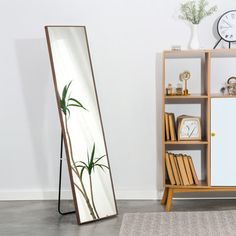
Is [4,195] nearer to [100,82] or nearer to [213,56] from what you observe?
[100,82]

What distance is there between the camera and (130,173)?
4910 millimetres

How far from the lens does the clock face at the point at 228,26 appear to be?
15.3ft

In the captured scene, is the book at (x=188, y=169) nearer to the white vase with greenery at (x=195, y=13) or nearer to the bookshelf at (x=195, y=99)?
the bookshelf at (x=195, y=99)

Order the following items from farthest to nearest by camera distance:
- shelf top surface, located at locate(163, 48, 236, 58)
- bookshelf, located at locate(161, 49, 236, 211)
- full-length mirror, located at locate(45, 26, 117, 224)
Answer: bookshelf, located at locate(161, 49, 236, 211) → shelf top surface, located at locate(163, 48, 236, 58) → full-length mirror, located at locate(45, 26, 117, 224)

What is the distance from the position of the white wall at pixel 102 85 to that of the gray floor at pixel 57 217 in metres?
0.19

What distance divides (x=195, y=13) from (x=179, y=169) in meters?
1.22

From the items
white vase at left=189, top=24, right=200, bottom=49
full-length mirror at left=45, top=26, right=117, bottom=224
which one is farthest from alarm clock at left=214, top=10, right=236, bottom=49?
full-length mirror at left=45, top=26, right=117, bottom=224

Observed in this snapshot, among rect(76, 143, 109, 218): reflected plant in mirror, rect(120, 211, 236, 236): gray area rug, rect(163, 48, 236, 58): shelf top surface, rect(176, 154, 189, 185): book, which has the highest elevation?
rect(163, 48, 236, 58): shelf top surface

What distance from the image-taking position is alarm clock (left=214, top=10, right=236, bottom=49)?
466 centimetres

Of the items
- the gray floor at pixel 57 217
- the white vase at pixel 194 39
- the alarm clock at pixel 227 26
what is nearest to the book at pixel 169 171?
the gray floor at pixel 57 217

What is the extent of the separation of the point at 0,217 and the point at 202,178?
5.40ft

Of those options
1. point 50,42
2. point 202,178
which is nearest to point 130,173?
point 202,178

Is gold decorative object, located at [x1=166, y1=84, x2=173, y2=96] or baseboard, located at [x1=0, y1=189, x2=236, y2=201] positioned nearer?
gold decorative object, located at [x1=166, y1=84, x2=173, y2=96]

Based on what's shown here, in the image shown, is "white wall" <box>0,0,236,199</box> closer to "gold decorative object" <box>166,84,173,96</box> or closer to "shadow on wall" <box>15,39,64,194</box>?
"shadow on wall" <box>15,39,64,194</box>
